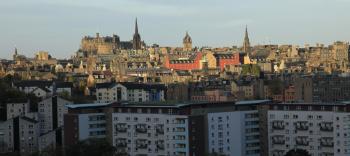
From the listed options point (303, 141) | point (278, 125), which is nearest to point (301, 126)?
point (303, 141)

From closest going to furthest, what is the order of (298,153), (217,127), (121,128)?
1. (298,153)
2. (217,127)
3. (121,128)

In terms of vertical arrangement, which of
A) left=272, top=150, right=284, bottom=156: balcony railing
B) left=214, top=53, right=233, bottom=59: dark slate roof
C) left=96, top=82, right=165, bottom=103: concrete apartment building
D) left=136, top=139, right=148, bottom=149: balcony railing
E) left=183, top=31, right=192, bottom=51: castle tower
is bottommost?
left=272, top=150, right=284, bottom=156: balcony railing

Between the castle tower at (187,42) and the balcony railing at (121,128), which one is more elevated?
the castle tower at (187,42)

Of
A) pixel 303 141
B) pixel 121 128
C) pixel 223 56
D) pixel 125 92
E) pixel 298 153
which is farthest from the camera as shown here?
pixel 223 56

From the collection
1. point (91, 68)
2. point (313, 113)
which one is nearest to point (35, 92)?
point (313, 113)

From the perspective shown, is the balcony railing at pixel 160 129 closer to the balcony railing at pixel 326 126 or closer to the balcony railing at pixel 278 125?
the balcony railing at pixel 278 125

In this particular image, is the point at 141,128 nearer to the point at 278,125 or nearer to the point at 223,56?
the point at 278,125

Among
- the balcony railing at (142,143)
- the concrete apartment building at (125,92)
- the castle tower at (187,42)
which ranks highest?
the castle tower at (187,42)

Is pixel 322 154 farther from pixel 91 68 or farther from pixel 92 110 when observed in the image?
pixel 91 68

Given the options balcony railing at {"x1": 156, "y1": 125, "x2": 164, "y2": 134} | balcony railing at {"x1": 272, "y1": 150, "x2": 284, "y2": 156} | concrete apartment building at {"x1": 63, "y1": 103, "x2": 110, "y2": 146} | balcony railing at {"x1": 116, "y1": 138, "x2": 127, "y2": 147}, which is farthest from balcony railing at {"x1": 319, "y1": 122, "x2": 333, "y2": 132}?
concrete apartment building at {"x1": 63, "y1": 103, "x2": 110, "y2": 146}

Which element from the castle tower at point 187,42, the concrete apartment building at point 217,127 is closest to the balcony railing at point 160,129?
the concrete apartment building at point 217,127

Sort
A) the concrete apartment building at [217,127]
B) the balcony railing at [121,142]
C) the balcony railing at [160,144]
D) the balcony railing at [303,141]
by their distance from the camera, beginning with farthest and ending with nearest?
1. the balcony railing at [121,142]
2. the balcony railing at [303,141]
3. the balcony railing at [160,144]
4. the concrete apartment building at [217,127]

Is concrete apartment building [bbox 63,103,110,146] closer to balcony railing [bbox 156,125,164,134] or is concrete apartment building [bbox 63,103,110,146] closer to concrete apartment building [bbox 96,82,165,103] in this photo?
balcony railing [bbox 156,125,164,134]

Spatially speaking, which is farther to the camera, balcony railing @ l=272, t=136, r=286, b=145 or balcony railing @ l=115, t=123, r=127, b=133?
balcony railing @ l=115, t=123, r=127, b=133
